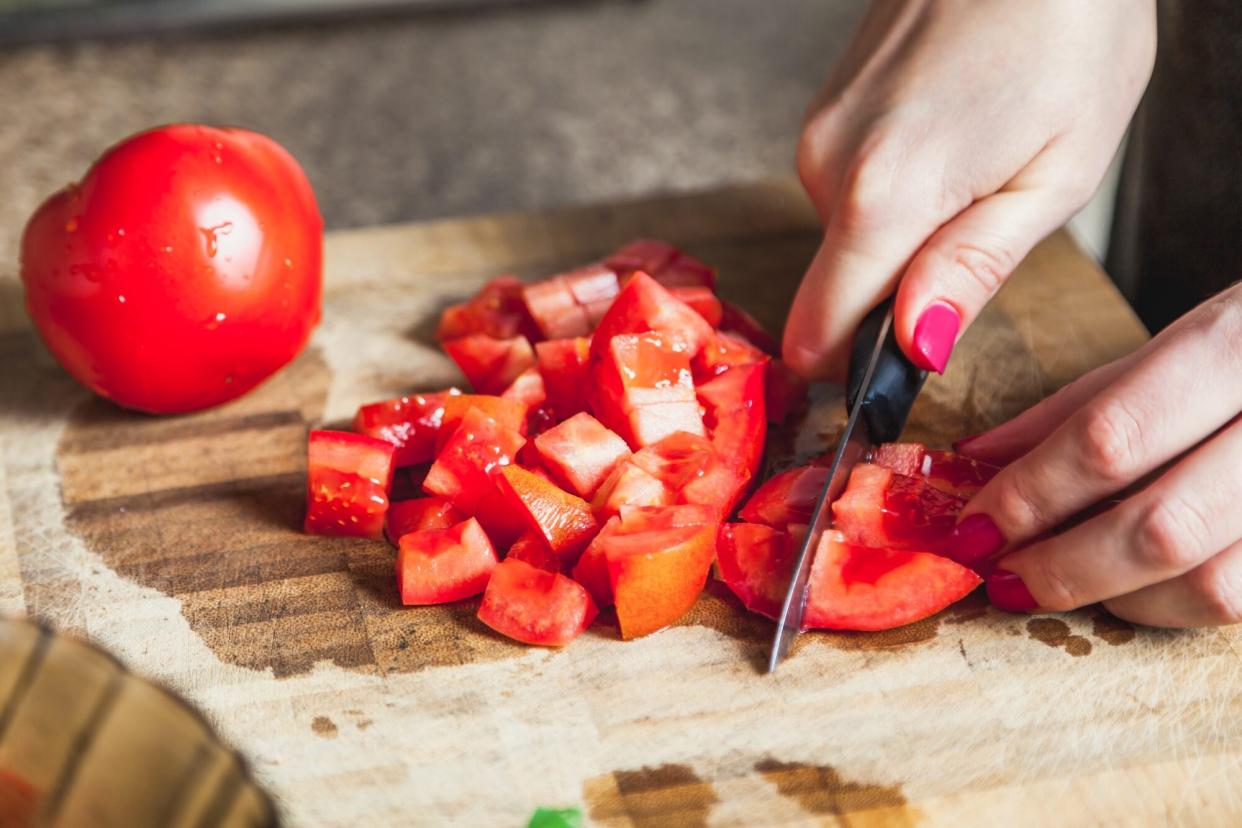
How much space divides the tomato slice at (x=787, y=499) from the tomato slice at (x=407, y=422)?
1.56 ft

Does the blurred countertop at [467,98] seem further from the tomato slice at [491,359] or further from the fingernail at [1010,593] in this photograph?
the fingernail at [1010,593]

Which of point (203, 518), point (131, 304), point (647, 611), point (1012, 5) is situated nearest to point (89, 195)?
point (131, 304)

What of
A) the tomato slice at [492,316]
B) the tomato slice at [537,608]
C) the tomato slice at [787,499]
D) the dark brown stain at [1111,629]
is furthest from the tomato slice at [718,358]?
the dark brown stain at [1111,629]

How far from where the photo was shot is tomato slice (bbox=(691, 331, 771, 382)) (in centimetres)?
189

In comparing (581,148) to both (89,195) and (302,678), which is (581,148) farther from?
(302,678)

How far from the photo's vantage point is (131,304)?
A: 1.84m

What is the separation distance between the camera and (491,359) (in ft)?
6.54

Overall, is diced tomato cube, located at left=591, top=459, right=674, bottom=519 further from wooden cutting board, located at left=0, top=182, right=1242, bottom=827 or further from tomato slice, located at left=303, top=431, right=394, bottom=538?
tomato slice, located at left=303, top=431, right=394, bottom=538

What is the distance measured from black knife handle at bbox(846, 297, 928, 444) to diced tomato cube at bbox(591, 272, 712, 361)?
0.81 ft

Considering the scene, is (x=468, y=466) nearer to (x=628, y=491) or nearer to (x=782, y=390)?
(x=628, y=491)

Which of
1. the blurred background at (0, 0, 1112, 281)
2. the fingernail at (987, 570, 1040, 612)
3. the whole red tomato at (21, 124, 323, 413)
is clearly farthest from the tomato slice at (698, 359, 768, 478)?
the blurred background at (0, 0, 1112, 281)

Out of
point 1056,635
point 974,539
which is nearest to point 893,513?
point 974,539

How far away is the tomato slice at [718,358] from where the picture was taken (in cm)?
189

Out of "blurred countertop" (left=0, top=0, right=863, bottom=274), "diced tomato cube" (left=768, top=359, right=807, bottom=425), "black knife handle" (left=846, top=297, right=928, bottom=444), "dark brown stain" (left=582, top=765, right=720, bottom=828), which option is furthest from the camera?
"blurred countertop" (left=0, top=0, right=863, bottom=274)
